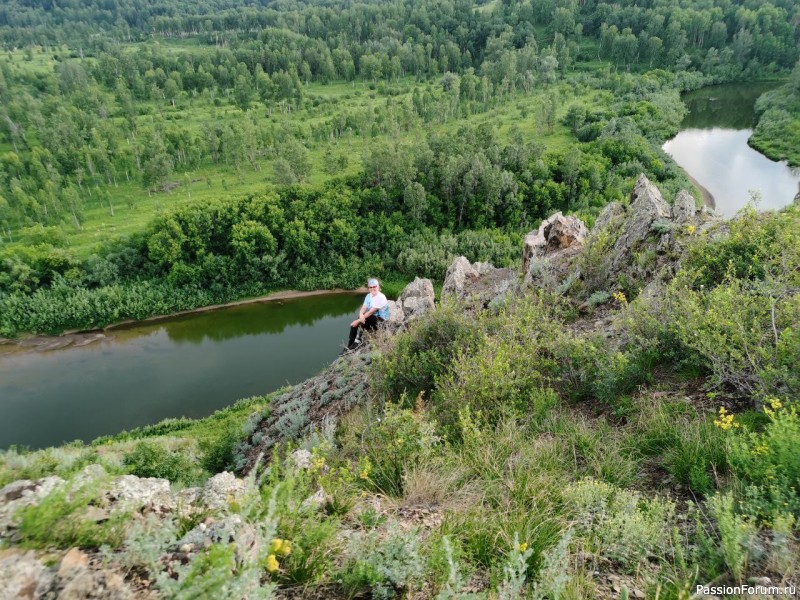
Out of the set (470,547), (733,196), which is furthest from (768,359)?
(733,196)

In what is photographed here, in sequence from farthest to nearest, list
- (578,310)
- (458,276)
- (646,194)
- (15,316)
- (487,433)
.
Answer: (15,316) < (458,276) < (646,194) < (578,310) < (487,433)

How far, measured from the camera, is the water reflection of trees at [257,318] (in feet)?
136

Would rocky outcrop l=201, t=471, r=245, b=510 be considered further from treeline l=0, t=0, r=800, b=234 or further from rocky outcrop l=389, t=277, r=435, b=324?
treeline l=0, t=0, r=800, b=234

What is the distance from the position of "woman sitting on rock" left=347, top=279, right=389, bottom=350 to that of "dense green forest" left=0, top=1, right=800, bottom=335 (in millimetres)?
27376

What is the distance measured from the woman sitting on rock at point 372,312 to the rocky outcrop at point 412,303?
1.03 meters

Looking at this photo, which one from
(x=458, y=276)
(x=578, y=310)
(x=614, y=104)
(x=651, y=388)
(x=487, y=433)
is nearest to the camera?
(x=487, y=433)

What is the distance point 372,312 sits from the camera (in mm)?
16812

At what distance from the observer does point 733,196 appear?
2250 inches

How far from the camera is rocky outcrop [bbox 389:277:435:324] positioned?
19.8 m

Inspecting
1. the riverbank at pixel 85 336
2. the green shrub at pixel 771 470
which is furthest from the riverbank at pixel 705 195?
the green shrub at pixel 771 470

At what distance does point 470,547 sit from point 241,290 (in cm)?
4315

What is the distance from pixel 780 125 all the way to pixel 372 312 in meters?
86.9

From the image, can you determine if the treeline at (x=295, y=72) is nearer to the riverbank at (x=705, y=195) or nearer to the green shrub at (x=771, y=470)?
the riverbank at (x=705, y=195)

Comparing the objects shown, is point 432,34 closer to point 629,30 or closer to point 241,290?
point 629,30
